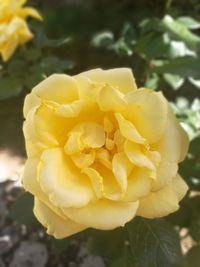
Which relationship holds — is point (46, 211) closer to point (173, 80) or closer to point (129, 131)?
point (129, 131)

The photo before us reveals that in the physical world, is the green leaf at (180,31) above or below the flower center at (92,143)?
below

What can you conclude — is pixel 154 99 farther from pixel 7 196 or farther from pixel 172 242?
pixel 7 196

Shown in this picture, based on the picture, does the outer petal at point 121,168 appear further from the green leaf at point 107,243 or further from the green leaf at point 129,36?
the green leaf at point 129,36

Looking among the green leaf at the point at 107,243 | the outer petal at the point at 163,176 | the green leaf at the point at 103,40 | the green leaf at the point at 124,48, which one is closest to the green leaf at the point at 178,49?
the green leaf at the point at 124,48

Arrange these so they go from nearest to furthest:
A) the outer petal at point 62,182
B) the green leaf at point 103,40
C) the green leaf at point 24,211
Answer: the outer petal at point 62,182 < the green leaf at point 24,211 < the green leaf at point 103,40

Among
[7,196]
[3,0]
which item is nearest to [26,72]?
[3,0]

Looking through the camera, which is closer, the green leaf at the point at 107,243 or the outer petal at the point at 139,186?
the outer petal at the point at 139,186

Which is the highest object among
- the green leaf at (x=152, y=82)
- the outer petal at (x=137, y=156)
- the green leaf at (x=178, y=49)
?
the outer petal at (x=137, y=156)

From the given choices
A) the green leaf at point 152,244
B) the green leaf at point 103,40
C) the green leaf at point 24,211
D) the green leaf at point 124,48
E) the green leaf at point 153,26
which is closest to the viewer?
the green leaf at point 152,244
